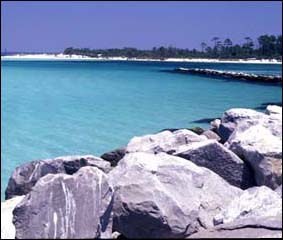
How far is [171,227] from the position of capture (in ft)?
15.3

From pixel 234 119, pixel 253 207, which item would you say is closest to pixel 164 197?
pixel 253 207

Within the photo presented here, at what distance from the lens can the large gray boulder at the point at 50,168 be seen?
21.6 feet

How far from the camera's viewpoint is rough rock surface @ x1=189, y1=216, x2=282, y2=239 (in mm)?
4035

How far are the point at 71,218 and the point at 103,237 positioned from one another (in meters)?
0.36

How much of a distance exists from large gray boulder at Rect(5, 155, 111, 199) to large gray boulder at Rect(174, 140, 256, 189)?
1.18 meters

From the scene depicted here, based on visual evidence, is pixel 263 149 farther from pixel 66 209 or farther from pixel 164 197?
pixel 66 209

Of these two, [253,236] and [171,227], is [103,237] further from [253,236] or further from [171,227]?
[253,236]

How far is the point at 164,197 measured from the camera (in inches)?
189

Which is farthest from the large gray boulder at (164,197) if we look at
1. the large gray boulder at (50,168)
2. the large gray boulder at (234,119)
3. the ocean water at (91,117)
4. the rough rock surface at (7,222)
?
the ocean water at (91,117)

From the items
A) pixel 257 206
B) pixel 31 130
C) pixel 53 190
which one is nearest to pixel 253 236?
pixel 257 206

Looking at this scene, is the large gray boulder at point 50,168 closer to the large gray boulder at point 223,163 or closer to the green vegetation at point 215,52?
the large gray boulder at point 223,163

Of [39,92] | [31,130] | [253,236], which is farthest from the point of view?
[39,92]

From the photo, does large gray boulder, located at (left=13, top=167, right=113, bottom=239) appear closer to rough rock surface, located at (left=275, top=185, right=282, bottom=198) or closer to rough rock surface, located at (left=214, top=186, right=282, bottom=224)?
rough rock surface, located at (left=214, top=186, right=282, bottom=224)

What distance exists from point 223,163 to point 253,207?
1.22 m
